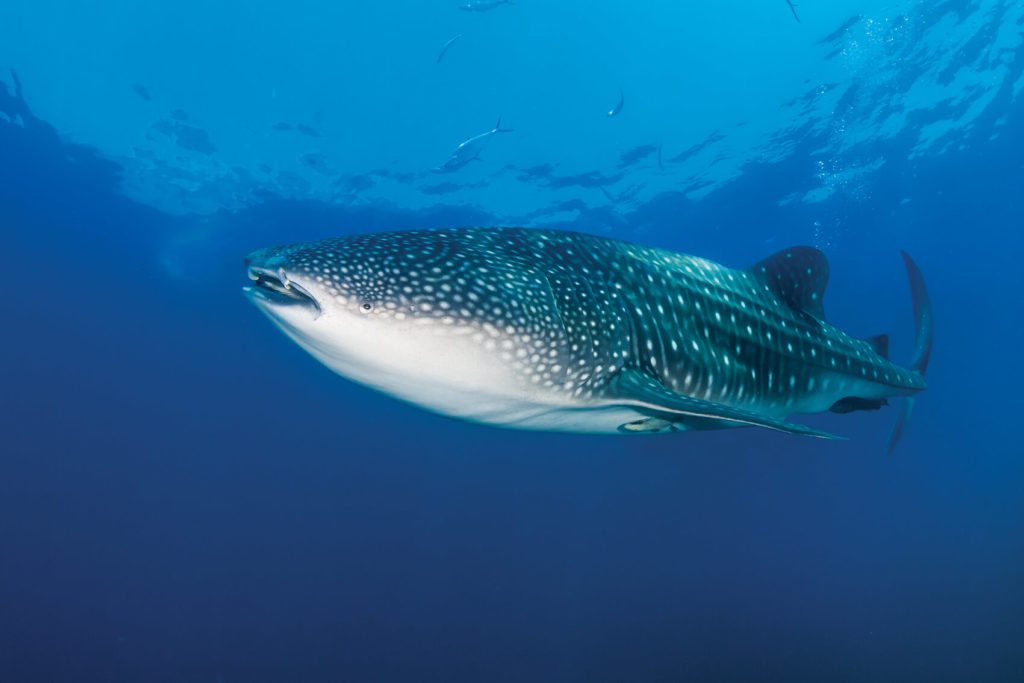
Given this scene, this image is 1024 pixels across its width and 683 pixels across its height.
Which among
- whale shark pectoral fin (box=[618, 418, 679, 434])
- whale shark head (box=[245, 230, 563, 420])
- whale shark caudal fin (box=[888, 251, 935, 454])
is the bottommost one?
whale shark pectoral fin (box=[618, 418, 679, 434])

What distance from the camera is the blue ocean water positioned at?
17141mm

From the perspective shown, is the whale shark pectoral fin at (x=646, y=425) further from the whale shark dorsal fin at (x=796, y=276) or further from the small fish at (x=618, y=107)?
the small fish at (x=618, y=107)

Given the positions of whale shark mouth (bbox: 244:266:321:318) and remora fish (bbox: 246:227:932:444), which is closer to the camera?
whale shark mouth (bbox: 244:266:321:318)

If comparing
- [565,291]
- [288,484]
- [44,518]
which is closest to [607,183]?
[565,291]

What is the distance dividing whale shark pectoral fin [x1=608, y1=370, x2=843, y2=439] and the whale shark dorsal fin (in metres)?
2.36

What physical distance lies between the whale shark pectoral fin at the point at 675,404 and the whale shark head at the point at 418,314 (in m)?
0.53

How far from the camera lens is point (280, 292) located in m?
2.80

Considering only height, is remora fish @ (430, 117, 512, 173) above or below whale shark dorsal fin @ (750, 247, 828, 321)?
above

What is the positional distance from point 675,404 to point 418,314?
1628 millimetres

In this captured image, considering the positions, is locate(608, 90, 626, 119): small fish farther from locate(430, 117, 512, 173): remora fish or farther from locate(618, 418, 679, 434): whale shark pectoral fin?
locate(618, 418, 679, 434): whale shark pectoral fin

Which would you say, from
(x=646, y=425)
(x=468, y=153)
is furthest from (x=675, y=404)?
(x=468, y=153)

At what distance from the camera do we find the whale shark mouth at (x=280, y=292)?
2.73 metres

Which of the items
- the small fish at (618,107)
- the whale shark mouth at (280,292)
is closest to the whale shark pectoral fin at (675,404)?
the whale shark mouth at (280,292)

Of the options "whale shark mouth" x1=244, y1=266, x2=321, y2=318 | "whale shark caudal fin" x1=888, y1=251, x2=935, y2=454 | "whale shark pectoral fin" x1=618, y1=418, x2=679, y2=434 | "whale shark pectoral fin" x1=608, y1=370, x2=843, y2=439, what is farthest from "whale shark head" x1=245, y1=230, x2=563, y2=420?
"whale shark caudal fin" x1=888, y1=251, x2=935, y2=454
